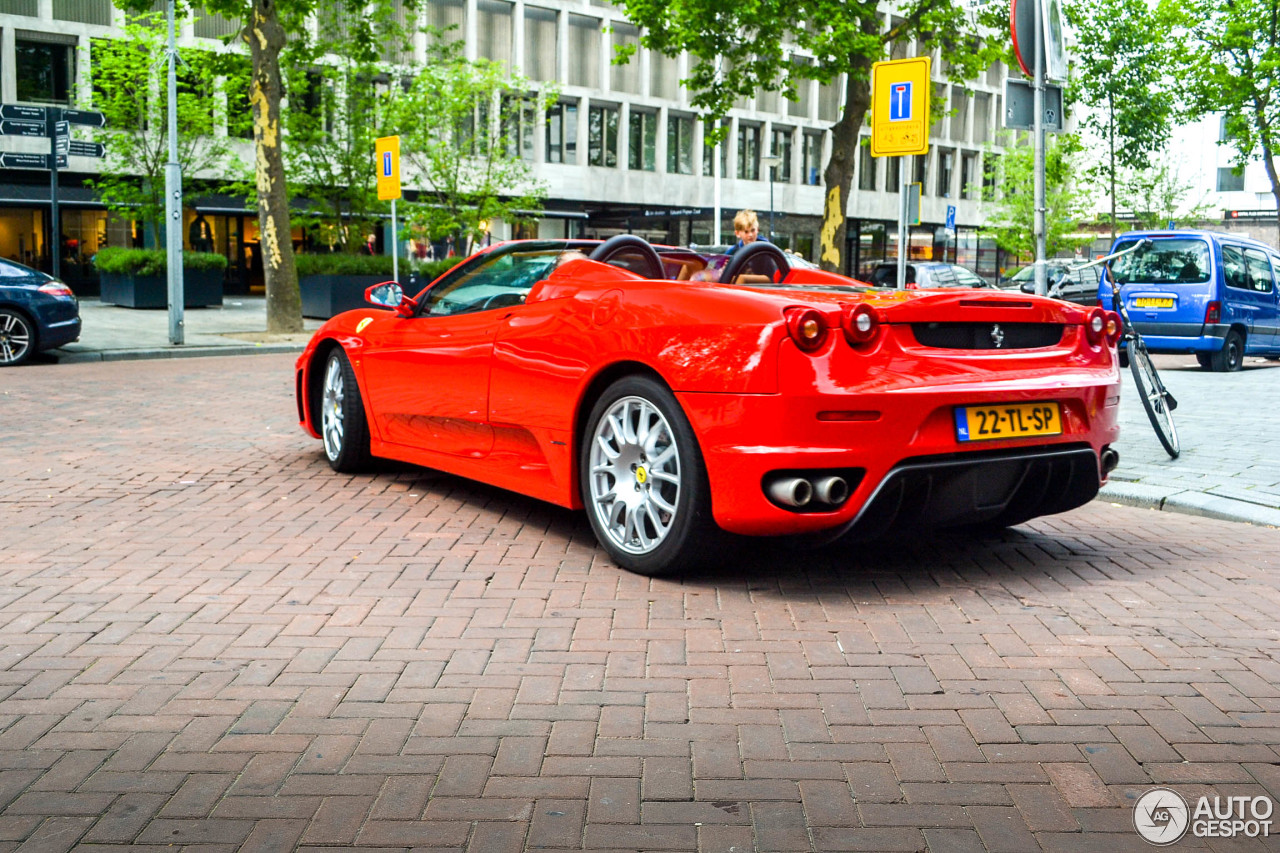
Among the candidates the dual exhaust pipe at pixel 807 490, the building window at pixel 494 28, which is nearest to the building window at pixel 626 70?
the building window at pixel 494 28

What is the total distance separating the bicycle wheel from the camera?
27.3 ft

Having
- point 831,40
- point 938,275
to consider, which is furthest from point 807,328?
point 938,275

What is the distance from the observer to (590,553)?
18.5 ft

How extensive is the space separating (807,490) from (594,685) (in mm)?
1184

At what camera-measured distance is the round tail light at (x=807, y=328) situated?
457cm

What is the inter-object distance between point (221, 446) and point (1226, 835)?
7345 millimetres

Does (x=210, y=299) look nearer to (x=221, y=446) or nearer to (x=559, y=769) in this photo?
(x=221, y=446)

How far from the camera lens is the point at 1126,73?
34.1m

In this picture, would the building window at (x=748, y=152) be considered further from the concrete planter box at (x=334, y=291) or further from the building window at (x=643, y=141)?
the concrete planter box at (x=334, y=291)

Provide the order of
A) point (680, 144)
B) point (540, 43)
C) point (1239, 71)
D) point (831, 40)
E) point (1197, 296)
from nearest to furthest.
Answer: point (1197, 296) → point (831, 40) → point (1239, 71) → point (540, 43) → point (680, 144)

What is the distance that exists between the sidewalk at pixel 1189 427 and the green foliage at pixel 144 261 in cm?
558

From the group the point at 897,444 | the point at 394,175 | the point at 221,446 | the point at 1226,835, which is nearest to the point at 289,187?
the point at 394,175

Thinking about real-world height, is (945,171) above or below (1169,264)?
above

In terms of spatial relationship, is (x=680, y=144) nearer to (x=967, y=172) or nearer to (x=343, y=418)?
(x=967, y=172)
